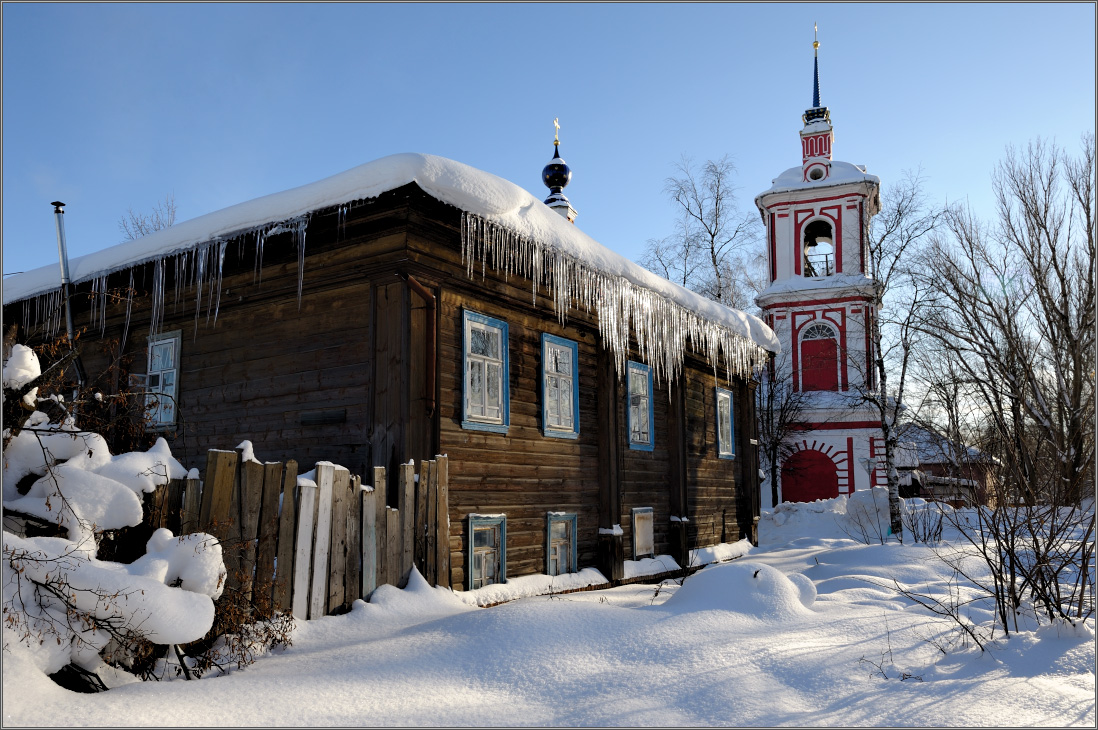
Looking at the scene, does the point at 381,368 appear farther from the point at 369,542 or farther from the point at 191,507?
the point at 191,507

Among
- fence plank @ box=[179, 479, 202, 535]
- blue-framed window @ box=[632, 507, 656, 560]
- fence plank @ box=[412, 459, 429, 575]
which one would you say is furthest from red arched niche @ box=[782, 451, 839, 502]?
fence plank @ box=[179, 479, 202, 535]

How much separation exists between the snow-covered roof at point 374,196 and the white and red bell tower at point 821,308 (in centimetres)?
2016

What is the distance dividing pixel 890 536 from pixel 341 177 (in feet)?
54.5

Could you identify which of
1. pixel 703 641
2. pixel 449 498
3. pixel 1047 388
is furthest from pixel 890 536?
pixel 703 641

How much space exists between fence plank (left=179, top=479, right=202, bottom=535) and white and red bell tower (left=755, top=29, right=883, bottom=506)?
1014 inches

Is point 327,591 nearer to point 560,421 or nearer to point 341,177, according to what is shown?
point 341,177

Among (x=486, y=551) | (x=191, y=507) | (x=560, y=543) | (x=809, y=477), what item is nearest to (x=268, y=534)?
(x=191, y=507)

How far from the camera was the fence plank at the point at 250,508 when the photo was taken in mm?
5496

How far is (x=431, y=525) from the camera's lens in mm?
7383

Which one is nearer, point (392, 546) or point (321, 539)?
point (321, 539)

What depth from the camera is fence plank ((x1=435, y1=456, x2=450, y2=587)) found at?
7.45 meters

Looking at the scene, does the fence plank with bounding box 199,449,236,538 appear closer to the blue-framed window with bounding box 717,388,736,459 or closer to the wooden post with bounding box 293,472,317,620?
the wooden post with bounding box 293,472,317,620

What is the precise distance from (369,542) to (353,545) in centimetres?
18

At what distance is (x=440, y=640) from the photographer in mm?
5266
